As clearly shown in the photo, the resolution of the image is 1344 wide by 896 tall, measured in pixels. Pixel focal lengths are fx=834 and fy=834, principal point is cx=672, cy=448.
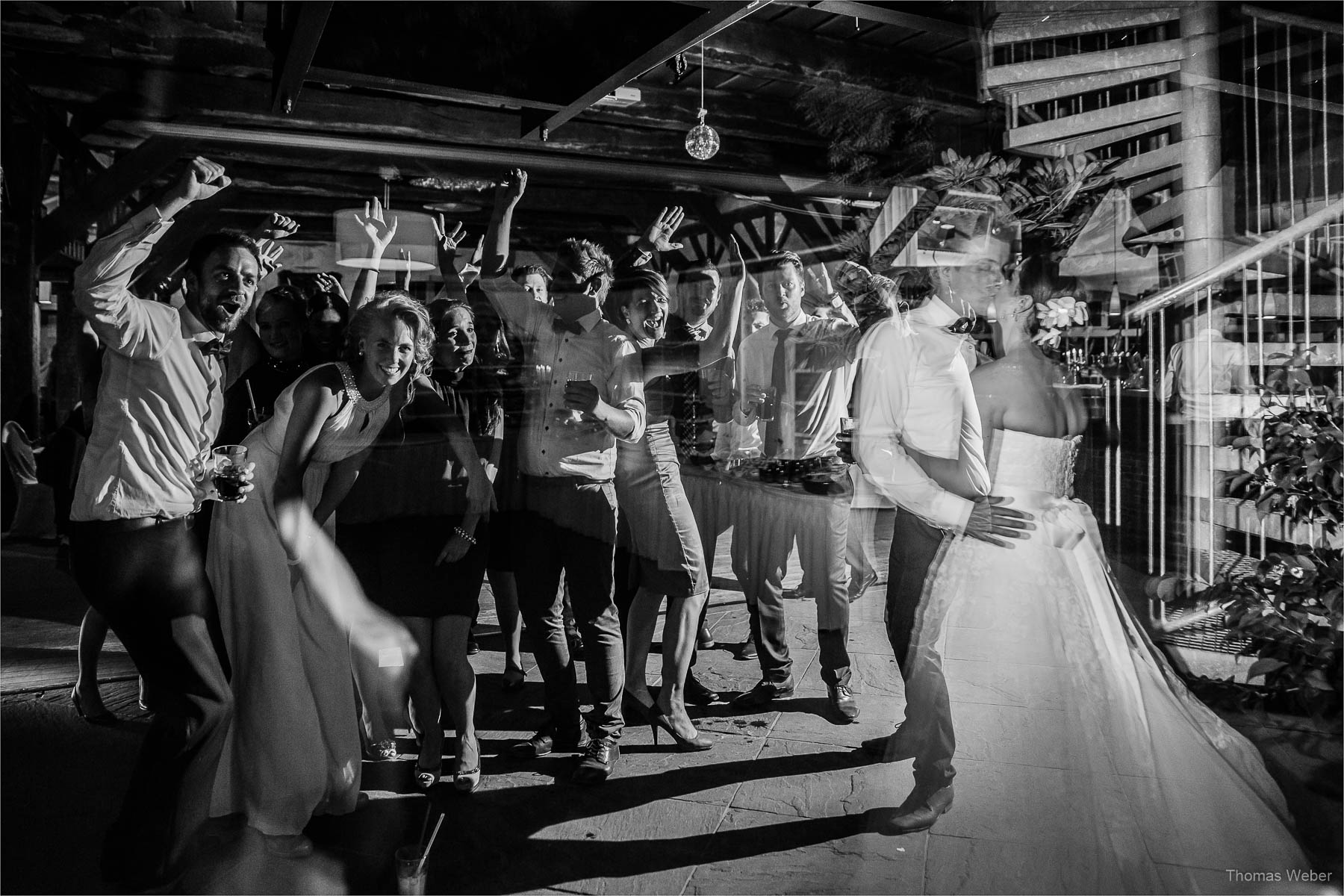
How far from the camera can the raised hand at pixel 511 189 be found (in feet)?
6.48

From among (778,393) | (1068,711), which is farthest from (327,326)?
(1068,711)

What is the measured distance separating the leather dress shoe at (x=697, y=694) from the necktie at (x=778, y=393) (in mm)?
609

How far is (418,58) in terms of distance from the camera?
1983mm

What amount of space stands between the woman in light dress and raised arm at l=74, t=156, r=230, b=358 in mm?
305

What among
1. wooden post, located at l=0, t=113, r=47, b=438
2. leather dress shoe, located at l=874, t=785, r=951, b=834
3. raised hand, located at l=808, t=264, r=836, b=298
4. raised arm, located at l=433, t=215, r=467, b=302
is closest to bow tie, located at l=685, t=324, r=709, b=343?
raised hand, located at l=808, t=264, r=836, b=298

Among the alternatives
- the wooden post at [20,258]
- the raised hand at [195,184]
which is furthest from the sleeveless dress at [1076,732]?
the wooden post at [20,258]

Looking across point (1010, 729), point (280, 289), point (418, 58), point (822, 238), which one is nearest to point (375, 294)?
point (280, 289)

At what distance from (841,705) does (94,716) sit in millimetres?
1767

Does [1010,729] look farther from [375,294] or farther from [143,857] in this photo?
[143,857]

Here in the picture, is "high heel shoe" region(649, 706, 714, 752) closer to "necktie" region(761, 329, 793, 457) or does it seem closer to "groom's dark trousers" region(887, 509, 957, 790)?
"groom's dark trousers" region(887, 509, 957, 790)

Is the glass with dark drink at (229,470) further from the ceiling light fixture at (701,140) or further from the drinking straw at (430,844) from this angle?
the ceiling light fixture at (701,140)

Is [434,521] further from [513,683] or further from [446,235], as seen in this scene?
[446,235]

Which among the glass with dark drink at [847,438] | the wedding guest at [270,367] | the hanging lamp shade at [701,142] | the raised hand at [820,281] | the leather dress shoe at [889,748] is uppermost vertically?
the hanging lamp shade at [701,142]

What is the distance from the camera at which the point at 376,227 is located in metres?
1.88
